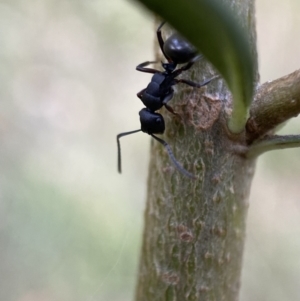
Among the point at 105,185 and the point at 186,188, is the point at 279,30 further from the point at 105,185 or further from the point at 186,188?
the point at 186,188

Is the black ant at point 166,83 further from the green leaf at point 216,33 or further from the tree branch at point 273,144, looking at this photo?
the green leaf at point 216,33

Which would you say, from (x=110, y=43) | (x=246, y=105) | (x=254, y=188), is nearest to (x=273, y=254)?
(x=254, y=188)

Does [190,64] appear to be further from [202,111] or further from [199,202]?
[199,202]

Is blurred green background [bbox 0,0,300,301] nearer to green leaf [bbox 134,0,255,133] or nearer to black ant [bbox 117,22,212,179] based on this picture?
black ant [bbox 117,22,212,179]

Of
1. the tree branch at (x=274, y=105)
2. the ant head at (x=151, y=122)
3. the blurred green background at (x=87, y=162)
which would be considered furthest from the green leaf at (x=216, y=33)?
the blurred green background at (x=87, y=162)

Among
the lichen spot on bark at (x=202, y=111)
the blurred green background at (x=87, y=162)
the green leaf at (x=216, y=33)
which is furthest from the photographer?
the blurred green background at (x=87, y=162)

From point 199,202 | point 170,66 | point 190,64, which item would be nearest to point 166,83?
point 170,66
